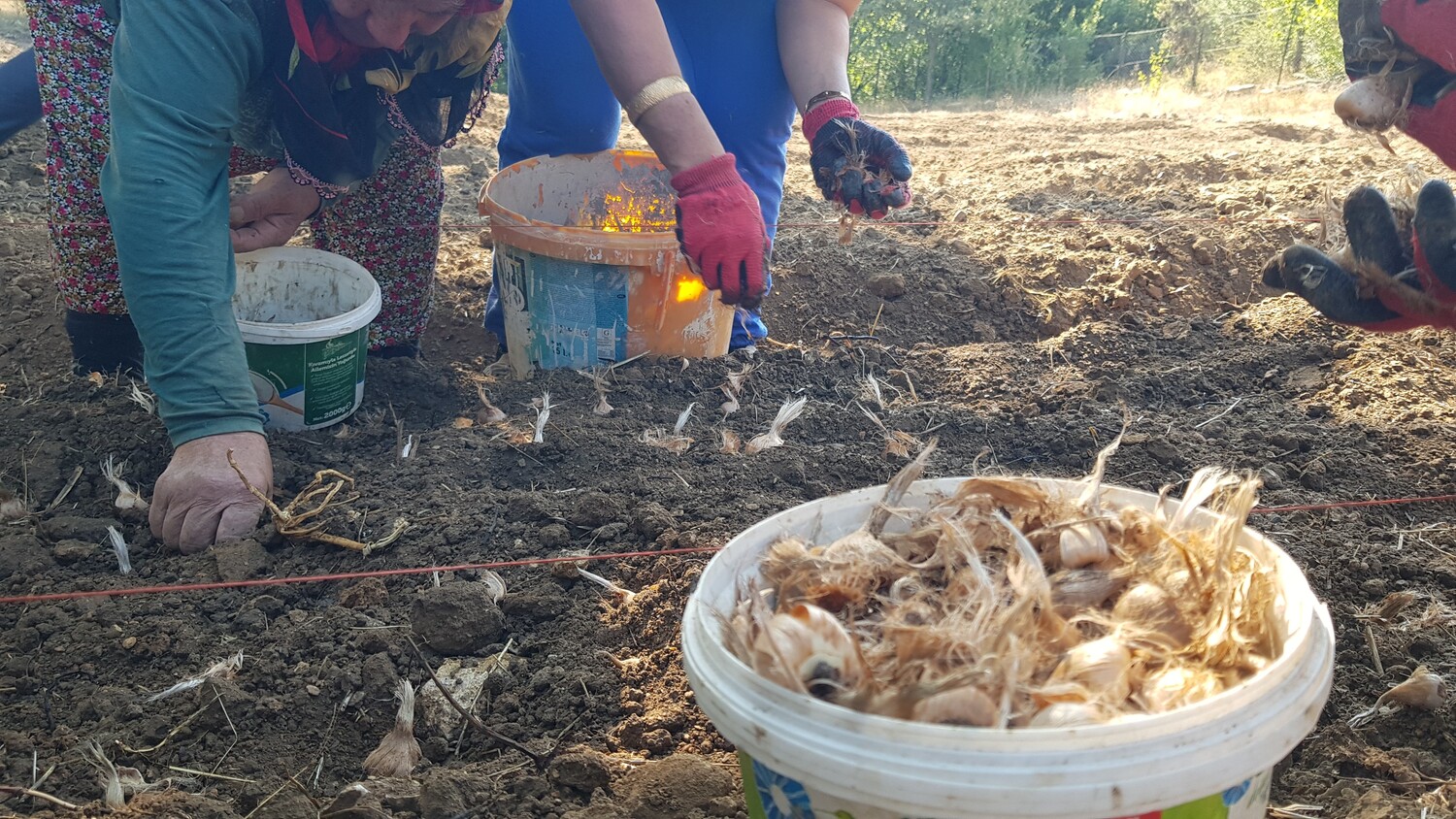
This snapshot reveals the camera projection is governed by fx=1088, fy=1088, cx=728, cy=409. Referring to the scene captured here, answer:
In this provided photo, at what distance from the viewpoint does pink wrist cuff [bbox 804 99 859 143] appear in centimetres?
274

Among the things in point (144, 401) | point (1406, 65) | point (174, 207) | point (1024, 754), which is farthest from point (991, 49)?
point (1024, 754)

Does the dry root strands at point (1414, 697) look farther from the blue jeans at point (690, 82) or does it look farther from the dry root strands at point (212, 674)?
the blue jeans at point (690, 82)

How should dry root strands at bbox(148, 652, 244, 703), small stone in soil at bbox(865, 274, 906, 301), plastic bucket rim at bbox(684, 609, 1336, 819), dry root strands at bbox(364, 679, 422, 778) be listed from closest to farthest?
plastic bucket rim at bbox(684, 609, 1336, 819) → dry root strands at bbox(364, 679, 422, 778) → dry root strands at bbox(148, 652, 244, 703) → small stone in soil at bbox(865, 274, 906, 301)

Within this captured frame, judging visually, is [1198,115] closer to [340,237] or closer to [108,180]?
[340,237]

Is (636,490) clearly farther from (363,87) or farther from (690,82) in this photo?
(690,82)

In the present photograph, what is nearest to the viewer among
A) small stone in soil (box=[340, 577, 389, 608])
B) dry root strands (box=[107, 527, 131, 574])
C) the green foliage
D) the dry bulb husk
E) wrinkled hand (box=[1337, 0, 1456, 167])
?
the dry bulb husk

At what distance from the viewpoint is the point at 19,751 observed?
4.89ft

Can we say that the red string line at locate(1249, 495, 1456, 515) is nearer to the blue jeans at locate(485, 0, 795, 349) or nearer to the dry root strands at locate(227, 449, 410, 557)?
the blue jeans at locate(485, 0, 795, 349)

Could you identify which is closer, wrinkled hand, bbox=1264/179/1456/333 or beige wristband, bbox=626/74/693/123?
wrinkled hand, bbox=1264/179/1456/333

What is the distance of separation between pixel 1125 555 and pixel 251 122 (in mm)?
2151

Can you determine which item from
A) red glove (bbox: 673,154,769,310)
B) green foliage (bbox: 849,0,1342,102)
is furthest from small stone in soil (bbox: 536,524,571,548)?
green foliage (bbox: 849,0,1342,102)

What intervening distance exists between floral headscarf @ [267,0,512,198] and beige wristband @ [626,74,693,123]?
36cm

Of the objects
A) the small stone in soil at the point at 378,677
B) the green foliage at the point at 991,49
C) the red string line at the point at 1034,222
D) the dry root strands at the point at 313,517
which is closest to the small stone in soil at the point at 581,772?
the small stone in soil at the point at 378,677

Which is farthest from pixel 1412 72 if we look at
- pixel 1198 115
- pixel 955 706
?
pixel 1198 115
